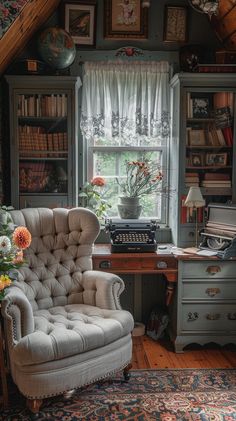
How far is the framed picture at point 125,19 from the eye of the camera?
3.78m

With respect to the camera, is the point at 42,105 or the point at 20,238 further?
the point at 42,105

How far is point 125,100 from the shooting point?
12.7 feet

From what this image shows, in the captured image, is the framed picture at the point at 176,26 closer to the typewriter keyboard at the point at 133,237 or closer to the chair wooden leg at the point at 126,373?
the typewriter keyboard at the point at 133,237

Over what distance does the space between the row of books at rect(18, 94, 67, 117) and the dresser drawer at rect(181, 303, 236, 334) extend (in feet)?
5.94

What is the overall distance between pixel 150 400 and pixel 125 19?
2.93m

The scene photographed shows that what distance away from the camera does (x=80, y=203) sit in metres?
3.93

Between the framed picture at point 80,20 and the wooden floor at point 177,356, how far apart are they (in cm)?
253

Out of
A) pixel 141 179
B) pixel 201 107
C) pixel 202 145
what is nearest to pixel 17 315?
pixel 141 179

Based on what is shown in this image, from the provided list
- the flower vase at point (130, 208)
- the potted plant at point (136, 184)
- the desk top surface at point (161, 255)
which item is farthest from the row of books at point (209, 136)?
the desk top surface at point (161, 255)

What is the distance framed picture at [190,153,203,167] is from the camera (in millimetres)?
3748

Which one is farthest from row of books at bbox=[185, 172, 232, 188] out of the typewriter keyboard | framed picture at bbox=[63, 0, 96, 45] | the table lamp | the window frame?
framed picture at bbox=[63, 0, 96, 45]

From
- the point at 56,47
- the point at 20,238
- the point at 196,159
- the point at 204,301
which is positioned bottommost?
the point at 204,301

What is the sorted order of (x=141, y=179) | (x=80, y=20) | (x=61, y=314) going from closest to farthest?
(x=61, y=314) → (x=80, y=20) → (x=141, y=179)

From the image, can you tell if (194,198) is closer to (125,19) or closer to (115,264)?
A: (115,264)
